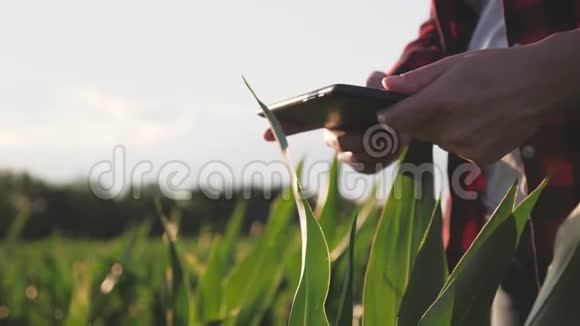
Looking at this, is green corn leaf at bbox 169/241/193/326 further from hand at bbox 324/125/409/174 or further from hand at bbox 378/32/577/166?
hand at bbox 378/32/577/166

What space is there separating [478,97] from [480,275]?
12 cm

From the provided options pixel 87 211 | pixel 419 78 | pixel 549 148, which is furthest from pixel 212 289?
pixel 87 211

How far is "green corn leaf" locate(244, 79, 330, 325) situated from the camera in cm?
52

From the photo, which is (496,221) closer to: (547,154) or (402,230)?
(402,230)

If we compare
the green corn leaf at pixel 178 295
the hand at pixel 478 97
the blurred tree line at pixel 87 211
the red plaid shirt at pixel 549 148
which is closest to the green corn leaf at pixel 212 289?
the green corn leaf at pixel 178 295

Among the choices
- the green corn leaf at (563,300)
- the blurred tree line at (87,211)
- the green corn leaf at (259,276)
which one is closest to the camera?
the green corn leaf at (563,300)

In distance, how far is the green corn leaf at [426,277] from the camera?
593 millimetres

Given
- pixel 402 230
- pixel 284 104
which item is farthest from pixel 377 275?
pixel 284 104

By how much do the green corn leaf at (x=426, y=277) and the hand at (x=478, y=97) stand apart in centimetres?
5

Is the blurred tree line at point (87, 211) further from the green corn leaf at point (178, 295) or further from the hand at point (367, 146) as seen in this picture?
the hand at point (367, 146)

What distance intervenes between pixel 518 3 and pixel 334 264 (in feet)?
0.98

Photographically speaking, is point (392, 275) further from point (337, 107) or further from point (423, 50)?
point (423, 50)

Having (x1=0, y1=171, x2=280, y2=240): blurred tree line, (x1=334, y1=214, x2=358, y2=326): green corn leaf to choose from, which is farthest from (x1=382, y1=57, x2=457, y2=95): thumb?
(x1=0, y1=171, x2=280, y2=240): blurred tree line

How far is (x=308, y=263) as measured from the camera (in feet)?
1.77
